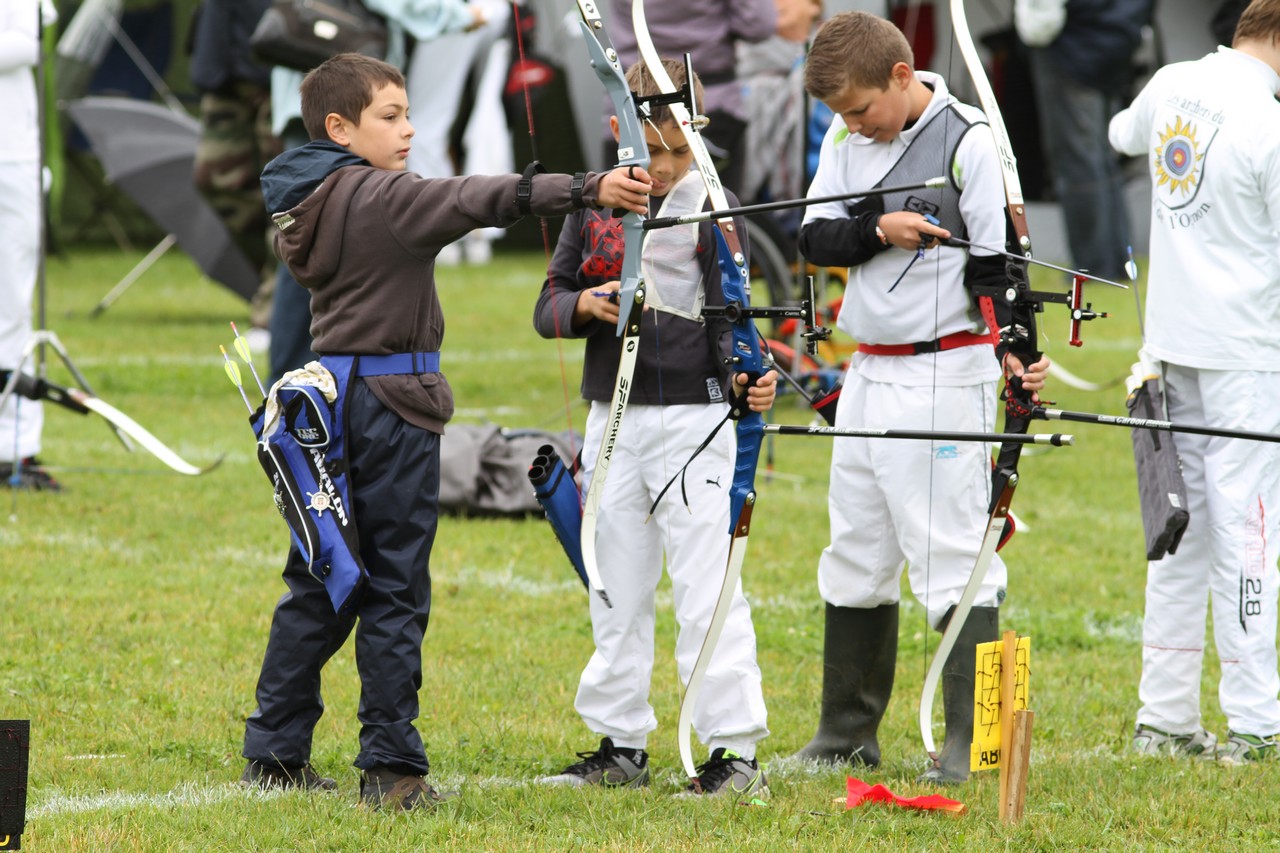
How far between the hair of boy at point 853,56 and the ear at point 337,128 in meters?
1.05

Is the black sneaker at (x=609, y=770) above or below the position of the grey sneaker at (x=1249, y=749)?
below

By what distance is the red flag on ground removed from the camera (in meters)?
3.71

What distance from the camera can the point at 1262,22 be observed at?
13.9ft

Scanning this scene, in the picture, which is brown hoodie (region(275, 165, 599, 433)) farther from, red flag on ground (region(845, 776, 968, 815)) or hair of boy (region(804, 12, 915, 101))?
red flag on ground (region(845, 776, 968, 815))

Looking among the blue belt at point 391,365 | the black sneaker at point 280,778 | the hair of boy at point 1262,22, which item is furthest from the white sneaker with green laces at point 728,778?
the hair of boy at point 1262,22

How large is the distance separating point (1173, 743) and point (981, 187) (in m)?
1.56

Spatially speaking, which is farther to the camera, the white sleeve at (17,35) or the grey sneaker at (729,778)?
the white sleeve at (17,35)

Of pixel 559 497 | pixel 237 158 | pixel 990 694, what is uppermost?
pixel 237 158

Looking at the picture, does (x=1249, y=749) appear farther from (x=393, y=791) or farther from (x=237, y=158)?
(x=237, y=158)

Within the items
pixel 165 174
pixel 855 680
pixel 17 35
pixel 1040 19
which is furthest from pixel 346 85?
pixel 1040 19

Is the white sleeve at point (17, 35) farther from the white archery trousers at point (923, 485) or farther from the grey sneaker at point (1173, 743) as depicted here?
the grey sneaker at point (1173, 743)

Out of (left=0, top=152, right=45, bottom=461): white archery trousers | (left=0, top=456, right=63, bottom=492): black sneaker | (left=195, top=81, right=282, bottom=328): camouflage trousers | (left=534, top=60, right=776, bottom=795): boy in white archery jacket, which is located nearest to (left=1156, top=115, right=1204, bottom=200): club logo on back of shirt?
(left=534, top=60, right=776, bottom=795): boy in white archery jacket

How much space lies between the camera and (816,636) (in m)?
5.29

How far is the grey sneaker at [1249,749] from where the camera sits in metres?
4.23
